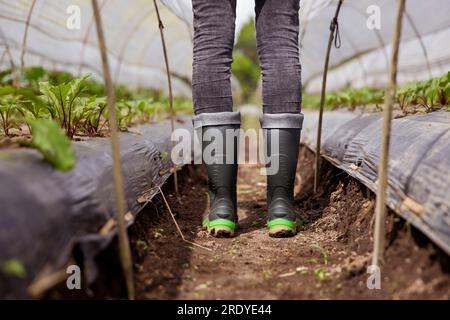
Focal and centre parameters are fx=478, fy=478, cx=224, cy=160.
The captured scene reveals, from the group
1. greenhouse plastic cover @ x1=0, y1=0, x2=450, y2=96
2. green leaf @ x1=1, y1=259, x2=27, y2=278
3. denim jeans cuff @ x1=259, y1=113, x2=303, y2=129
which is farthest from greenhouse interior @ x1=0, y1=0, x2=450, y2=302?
greenhouse plastic cover @ x1=0, y1=0, x2=450, y2=96

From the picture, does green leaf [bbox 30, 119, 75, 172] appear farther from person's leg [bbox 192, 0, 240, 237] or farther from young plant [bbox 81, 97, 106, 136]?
young plant [bbox 81, 97, 106, 136]

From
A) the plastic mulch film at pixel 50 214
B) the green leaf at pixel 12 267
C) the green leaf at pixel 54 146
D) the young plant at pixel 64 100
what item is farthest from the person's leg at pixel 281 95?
the green leaf at pixel 12 267

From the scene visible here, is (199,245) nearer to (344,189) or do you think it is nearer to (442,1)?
(344,189)

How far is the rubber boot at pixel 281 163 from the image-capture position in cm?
198

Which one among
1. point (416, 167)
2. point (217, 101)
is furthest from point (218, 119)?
point (416, 167)

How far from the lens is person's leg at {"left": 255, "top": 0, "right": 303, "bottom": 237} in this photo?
1.96 metres

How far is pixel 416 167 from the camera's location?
1570mm

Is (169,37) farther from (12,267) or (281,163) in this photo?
(12,267)

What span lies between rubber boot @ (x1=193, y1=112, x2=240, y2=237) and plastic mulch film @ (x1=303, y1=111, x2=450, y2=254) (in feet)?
1.80

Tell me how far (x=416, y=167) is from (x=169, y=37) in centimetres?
859

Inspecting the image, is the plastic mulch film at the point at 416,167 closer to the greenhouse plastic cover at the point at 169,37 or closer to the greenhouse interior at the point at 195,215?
the greenhouse interior at the point at 195,215

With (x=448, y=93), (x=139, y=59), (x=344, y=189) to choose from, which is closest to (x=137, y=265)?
(x=344, y=189)

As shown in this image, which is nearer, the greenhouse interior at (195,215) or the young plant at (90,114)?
the greenhouse interior at (195,215)
